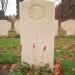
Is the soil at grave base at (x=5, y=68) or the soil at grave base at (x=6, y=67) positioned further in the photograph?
the soil at grave base at (x=6, y=67)

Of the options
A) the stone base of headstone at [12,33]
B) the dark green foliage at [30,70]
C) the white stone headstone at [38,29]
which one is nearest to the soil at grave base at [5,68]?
the dark green foliage at [30,70]

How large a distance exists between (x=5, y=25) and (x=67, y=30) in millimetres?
4487

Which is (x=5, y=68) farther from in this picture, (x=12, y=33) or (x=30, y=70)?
(x=12, y=33)

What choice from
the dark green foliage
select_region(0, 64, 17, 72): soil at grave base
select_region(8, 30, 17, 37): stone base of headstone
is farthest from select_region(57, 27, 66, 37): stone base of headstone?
the dark green foliage

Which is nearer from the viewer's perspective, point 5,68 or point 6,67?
point 5,68

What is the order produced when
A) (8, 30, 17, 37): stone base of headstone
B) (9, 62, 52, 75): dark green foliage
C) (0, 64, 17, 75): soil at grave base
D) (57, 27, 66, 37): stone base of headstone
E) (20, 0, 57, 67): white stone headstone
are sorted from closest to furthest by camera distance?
(9, 62, 52, 75): dark green foliage < (20, 0, 57, 67): white stone headstone < (0, 64, 17, 75): soil at grave base < (57, 27, 66, 37): stone base of headstone < (8, 30, 17, 37): stone base of headstone

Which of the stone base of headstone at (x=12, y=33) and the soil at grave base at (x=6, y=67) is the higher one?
the stone base of headstone at (x=12, y=33)

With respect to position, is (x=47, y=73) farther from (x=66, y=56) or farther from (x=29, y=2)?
(x=66, y=56)

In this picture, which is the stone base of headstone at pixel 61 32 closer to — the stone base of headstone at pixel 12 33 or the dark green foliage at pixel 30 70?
the stone base of headstone at pixel 12 33

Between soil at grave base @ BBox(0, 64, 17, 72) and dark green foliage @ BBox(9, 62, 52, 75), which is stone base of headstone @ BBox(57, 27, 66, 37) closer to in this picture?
soil at grave base @ BBox(0, 64, 17, 72)

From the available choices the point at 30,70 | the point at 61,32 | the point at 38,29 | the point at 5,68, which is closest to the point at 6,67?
the point at 5,68

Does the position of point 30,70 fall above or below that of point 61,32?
below

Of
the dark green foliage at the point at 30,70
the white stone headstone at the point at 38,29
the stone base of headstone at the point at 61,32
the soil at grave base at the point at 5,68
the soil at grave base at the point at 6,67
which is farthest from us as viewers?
the stone base of headstone at the point at 61,32

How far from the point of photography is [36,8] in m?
8.30
